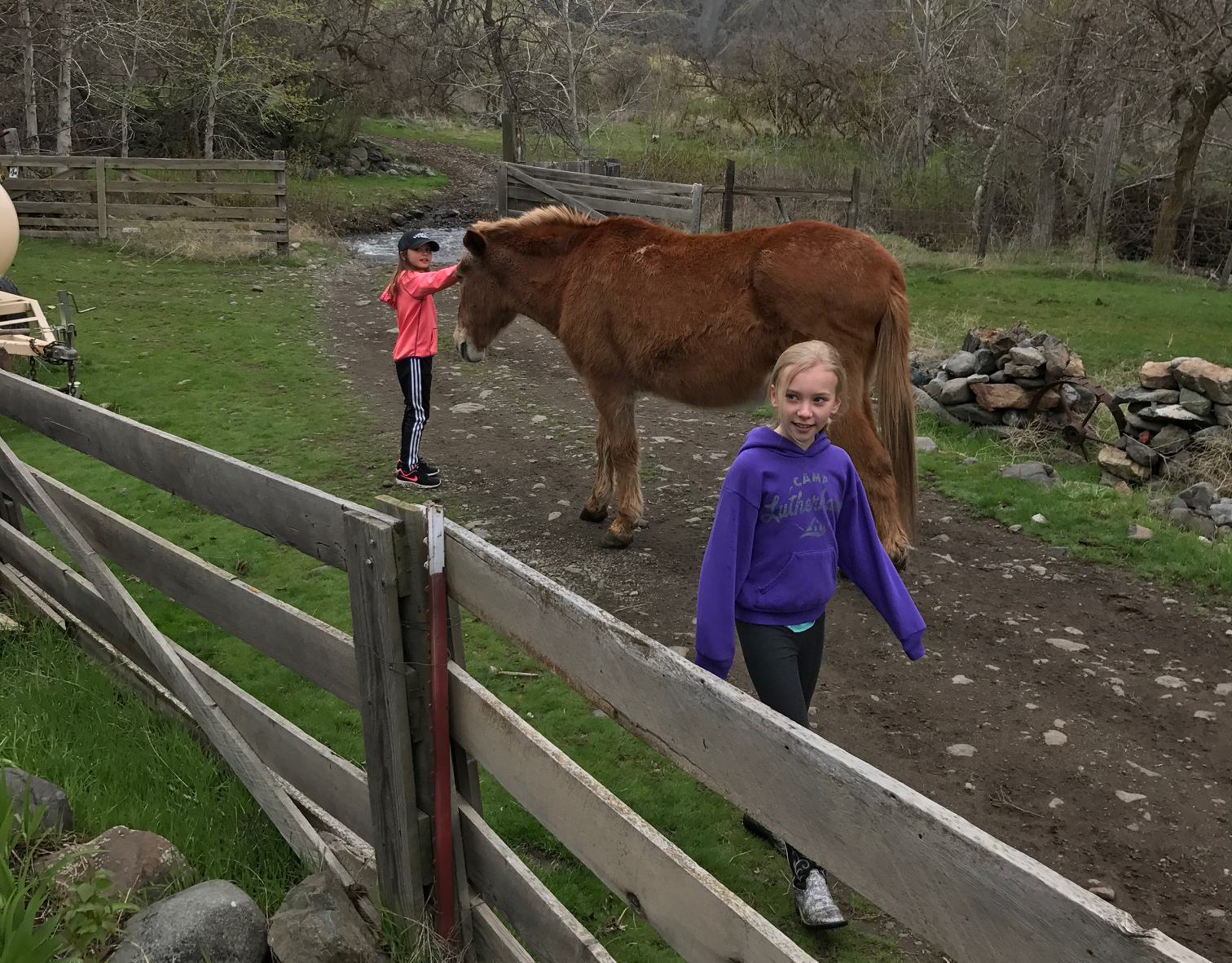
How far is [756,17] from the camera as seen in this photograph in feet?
186

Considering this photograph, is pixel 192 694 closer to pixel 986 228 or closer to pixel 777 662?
pixel 777 662

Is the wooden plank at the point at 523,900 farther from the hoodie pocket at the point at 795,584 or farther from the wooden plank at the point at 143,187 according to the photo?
the wooden plank at the point at 143,187

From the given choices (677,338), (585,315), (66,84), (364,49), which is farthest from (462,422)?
(364,49)

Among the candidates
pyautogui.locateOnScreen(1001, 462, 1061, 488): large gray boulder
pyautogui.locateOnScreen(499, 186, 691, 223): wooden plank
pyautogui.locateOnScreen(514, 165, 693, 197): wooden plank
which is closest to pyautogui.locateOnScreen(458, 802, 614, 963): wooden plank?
pyautogui.locateOnScreen(1001, 462, 1061, 488): large gray boulder

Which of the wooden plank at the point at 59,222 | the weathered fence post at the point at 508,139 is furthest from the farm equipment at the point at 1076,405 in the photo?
the wooden plank at the point at 59,222

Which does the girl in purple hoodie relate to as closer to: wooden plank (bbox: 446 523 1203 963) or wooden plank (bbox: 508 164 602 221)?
wooden plank (bbox: 446 523 1203 963)

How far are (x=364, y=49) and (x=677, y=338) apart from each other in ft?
111

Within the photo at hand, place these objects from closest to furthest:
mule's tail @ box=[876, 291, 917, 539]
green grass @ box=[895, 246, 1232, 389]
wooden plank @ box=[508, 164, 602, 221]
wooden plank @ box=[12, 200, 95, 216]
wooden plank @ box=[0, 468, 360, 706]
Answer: wooden plank @ box=[0, 468, 360, 706] < mule's tail @ box=[876, 291, 917, 539] < green grass @ box=[895, 246, 1232, 389] < wooden plank @ box=[508, 164, 602, 221] < wooden plank @ box=[12, 200, 95, 216]

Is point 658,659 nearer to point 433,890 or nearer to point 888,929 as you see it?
point 433,890

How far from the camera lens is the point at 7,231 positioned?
739cm

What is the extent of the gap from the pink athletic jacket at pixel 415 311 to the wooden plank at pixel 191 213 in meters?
12.7

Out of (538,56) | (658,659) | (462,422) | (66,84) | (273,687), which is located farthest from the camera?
(538,56)

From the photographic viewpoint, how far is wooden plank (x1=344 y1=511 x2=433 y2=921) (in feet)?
7.75

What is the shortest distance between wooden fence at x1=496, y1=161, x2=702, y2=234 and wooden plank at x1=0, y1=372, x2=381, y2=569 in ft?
40.1
